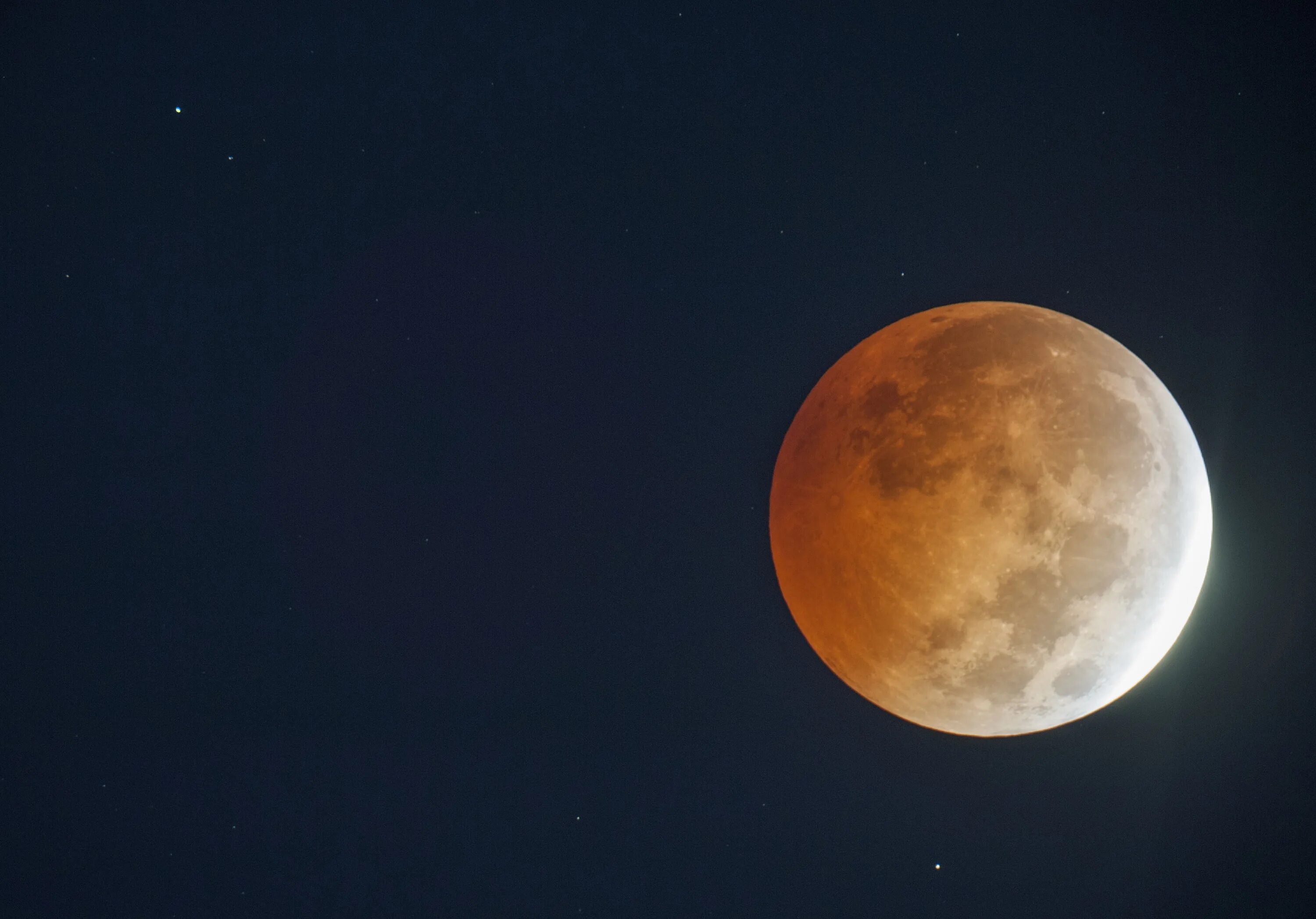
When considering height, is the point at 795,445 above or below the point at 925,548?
above

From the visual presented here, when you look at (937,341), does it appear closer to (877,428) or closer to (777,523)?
(877,428)

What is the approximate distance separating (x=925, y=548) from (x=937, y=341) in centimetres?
115

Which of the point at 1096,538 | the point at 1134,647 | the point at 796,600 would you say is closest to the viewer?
the point at 1096,538

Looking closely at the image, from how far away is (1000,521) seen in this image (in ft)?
12.8

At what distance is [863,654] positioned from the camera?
14.6 feet

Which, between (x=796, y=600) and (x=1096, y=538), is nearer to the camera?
(x=1096, y=538)

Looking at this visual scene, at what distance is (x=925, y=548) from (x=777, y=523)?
101 cm

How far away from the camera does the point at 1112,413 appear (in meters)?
4.08

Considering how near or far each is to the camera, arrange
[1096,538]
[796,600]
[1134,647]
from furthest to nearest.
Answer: [796,600] < [1134,647] < [1096,538]

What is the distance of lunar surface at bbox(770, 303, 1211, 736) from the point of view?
393 centimetres

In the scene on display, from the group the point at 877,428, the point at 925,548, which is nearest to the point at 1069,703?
the point at 925,548

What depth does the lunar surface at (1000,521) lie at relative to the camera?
3930 millimetres

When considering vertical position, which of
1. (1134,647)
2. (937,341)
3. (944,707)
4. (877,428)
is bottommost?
(944,707)

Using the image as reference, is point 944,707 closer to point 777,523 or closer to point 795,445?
point 777,523
